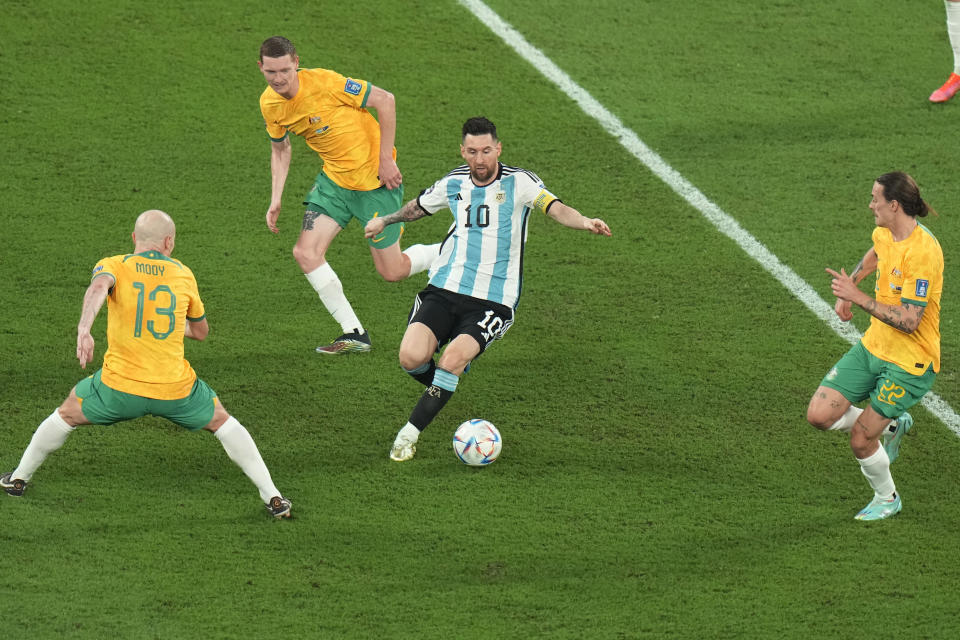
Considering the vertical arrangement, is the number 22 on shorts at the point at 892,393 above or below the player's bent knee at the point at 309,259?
below

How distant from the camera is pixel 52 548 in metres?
6.72

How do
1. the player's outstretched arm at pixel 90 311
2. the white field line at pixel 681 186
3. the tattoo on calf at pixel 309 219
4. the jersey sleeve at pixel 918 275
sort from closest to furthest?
the player's outstretched arm at pixel 90 311 → the jersey sleeve at pixel 918 275 → the tattoo on calf at pixel 309 219 → the white field line at pixel 681 186

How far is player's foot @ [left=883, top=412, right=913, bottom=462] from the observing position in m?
7.45

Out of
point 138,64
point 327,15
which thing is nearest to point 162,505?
point 138,64

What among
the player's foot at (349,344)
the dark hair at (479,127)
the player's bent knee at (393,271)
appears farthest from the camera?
the player's bent knee at (393,271)

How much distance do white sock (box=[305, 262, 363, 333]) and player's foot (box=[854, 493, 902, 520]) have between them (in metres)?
3.44

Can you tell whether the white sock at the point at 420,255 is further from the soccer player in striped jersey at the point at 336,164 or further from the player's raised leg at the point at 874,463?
the player's raised leg at the point at 874,463

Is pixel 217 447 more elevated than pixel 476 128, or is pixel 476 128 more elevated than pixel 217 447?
pixel 476 128

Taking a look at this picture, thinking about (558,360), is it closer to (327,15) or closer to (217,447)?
(217,447)

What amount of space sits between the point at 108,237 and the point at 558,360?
3.58 m

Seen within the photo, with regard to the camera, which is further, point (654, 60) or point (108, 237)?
point (654, 60)

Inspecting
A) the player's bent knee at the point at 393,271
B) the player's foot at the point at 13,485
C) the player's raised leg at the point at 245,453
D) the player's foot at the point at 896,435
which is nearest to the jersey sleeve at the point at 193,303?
the player's raised leg at the point at 245,453

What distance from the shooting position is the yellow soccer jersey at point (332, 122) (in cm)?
870

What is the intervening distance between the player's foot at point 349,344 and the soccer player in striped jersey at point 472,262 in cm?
82
